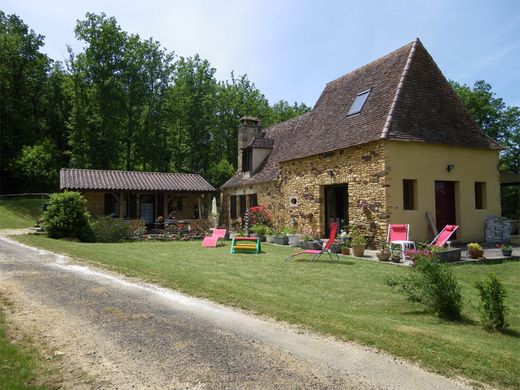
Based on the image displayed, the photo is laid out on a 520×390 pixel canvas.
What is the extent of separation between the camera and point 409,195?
13977 mm

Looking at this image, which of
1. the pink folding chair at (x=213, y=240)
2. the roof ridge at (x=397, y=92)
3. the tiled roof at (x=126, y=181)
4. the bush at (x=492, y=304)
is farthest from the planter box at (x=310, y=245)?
the tiled roof at (x=126, y=181)

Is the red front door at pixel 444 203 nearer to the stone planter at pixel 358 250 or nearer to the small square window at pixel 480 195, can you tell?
the small square window at pixel 480 195

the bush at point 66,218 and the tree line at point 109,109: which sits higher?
the tree line at point 109,109

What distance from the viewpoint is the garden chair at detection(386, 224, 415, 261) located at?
11.7 metres

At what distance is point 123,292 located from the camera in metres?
6.69

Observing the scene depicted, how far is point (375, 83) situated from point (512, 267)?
9075mm

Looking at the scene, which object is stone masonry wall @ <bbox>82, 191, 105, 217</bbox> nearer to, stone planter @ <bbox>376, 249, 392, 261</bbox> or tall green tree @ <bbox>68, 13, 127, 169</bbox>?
tall green tree @ <bbox>68, 13, 127, 169</bbox>

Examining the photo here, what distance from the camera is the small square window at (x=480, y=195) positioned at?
15.2 m

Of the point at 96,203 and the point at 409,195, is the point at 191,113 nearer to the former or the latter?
the point at 96,203

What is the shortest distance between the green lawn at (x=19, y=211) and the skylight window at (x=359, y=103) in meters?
20.5

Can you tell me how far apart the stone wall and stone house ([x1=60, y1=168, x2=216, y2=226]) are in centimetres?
515

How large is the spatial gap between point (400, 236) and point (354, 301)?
242 inches

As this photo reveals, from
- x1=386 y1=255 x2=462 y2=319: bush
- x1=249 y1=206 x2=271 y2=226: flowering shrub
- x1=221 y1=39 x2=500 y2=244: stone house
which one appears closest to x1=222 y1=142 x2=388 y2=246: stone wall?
x1=221 y1=39 x2=500 y2=244: stone house

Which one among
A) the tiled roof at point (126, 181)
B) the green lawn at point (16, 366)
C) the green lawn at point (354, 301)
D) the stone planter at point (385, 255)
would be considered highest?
the tiled roof at point (126, 181)
